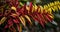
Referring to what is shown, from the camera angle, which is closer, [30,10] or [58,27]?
[30,10]

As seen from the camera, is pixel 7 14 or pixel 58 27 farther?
pixel 58 27

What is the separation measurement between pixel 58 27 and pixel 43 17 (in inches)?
19.4

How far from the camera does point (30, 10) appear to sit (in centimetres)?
159

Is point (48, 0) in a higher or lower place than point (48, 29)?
higher

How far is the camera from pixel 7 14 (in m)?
1.55

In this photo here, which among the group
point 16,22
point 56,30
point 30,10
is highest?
point 30,10

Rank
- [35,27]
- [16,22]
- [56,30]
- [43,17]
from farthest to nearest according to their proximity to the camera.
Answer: [56,30], [35,27], [43,17], [16,22]

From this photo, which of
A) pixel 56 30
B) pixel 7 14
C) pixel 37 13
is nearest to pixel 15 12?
pixel 7 14

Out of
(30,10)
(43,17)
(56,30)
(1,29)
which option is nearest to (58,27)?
(56,30)

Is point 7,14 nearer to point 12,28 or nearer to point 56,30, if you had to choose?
point 12,28

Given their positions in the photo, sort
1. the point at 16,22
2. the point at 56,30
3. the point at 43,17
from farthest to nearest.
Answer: the point at 56,30 < the point at 43,17 < the point at 16,22

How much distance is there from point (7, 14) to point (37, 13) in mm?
309

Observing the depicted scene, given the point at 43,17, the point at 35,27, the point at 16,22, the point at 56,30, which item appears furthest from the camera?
the point at 56,30

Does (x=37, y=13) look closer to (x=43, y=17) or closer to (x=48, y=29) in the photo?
(x=43, y=17)
